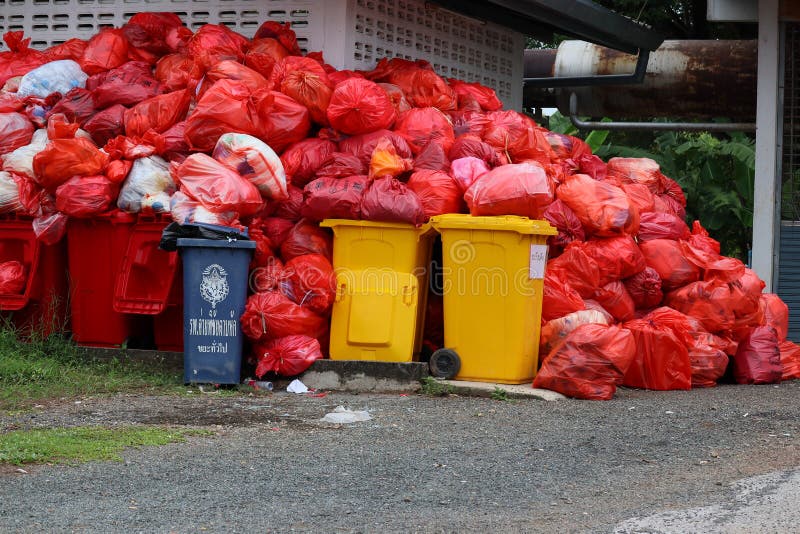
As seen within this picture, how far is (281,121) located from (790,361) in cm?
429

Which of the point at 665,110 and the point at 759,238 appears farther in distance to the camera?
the point at 665,110

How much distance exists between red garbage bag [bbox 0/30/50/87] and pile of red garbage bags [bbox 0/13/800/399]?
1.2 inches

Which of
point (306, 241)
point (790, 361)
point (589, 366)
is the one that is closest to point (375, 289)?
point (306, 241)

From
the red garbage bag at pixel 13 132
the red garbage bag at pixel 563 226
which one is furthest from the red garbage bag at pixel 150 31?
the red garbage bag at pixel 563 226

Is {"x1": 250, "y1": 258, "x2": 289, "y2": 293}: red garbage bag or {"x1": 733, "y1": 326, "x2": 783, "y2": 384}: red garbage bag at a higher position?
{"x1": 250, "y1": 258, "x2": 289, "y2": 293}: red garbage bag

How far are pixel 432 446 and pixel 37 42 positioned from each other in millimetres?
6176

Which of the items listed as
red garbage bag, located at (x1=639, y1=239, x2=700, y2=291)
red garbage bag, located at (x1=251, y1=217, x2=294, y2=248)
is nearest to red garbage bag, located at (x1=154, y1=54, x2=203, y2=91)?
red garbage bag, located at (x1=251, y1=217, x2=294, y2=248)

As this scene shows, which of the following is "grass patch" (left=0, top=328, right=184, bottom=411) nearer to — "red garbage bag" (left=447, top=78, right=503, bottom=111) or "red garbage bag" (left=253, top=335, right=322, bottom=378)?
"red garbage bag" (left=253, top=335, right=322, bottom=378)

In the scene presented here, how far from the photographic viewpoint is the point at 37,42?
392 inches

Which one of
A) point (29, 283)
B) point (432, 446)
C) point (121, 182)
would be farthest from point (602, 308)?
point (29, 283)

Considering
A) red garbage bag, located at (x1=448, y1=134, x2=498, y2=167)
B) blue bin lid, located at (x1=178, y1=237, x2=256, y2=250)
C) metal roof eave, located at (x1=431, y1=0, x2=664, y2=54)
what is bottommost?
blue bin lid, located at (x1=178, y1=237, x2=256, y2=250)

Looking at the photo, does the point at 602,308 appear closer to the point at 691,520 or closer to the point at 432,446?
the point at 432,446

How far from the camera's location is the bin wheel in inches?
293

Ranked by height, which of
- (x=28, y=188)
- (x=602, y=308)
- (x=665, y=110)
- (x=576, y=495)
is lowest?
(x=576, y=495)
